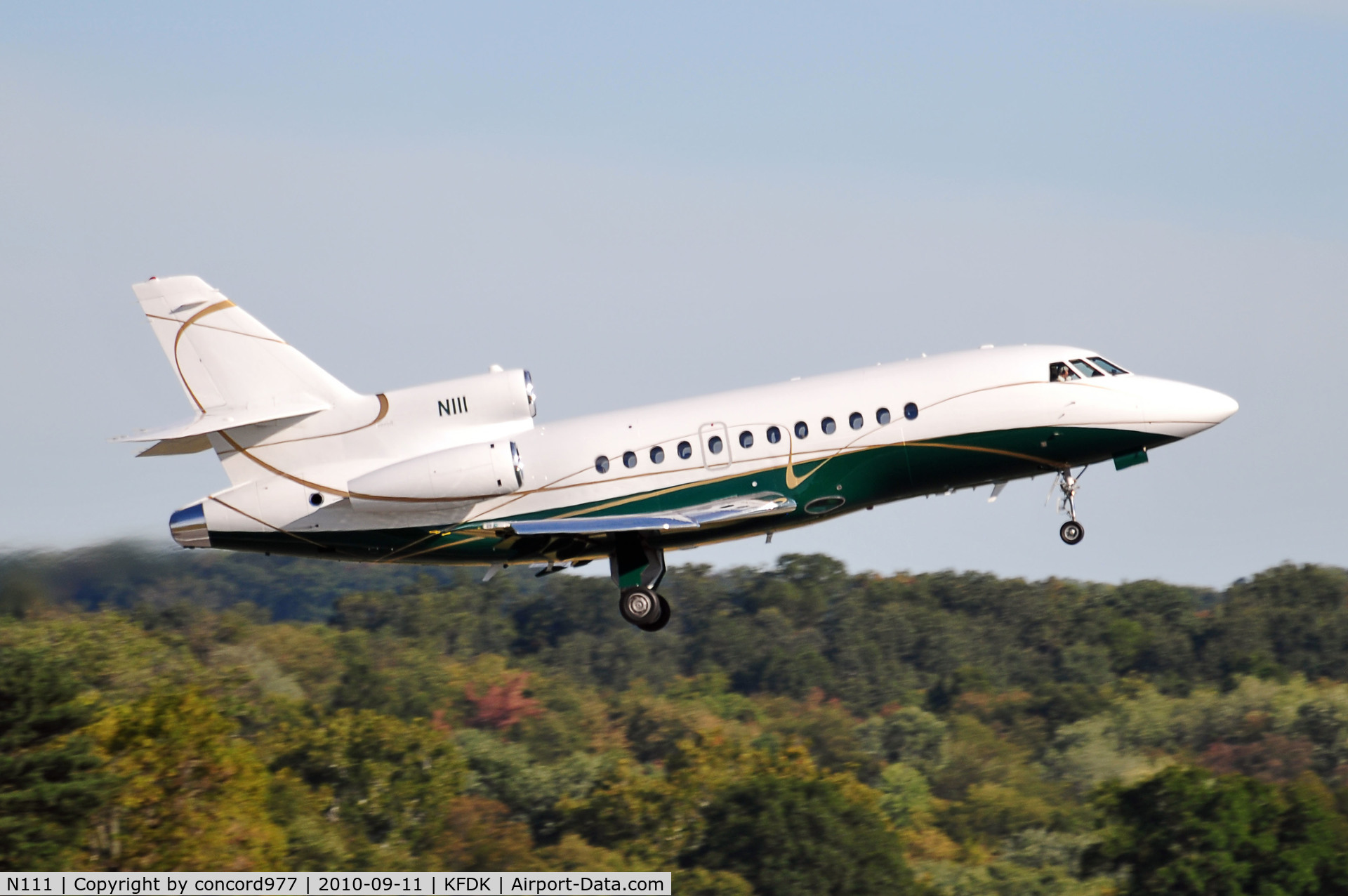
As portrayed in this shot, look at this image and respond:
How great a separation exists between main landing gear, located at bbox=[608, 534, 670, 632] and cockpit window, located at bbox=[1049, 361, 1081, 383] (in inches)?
357

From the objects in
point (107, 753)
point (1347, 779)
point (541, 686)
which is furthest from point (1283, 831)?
point (541, 686)

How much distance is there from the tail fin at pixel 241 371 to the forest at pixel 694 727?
2961 cm

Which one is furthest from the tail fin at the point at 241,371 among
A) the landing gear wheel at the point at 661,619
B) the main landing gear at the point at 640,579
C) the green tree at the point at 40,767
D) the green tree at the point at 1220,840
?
the green tree at the point at 1220,840

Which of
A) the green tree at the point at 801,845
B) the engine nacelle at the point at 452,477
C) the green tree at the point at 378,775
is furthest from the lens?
the green tree at the point at 378,775

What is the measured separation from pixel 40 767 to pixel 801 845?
34.7 m

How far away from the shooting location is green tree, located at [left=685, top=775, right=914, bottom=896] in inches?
2950

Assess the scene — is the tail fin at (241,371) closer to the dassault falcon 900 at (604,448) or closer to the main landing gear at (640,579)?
the dassault falcon 900 at (604,448)

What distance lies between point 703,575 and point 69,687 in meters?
94.4

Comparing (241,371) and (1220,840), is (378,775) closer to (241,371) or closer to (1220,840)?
(1220,840)

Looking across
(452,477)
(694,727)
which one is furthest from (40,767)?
(694,727)

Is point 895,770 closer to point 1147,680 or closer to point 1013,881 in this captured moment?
point 1013,881

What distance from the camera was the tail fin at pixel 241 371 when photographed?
34.4 m
